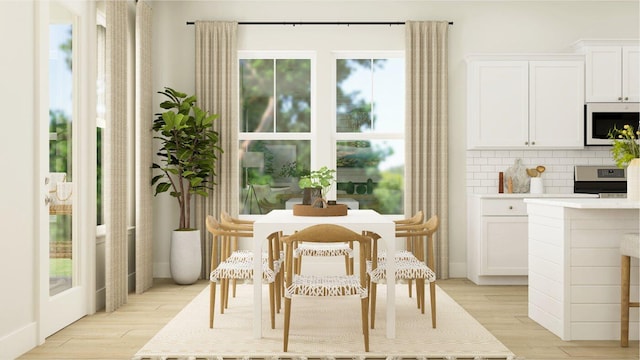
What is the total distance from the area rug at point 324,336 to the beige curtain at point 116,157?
2.16 feet

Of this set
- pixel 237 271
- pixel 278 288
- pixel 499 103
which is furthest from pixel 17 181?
pixel 499 103

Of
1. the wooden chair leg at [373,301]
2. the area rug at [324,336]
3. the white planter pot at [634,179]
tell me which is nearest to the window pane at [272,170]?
the area rug at [324,336]

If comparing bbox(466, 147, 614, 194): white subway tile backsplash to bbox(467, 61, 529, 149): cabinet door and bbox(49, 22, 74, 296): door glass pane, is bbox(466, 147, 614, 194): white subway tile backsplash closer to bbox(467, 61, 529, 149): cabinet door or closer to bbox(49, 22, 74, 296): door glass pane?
bbox(467, 61, 529, 149): cabinet door

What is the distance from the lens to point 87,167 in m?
4.23

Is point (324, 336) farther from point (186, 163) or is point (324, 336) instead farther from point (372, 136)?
point (372, 136)

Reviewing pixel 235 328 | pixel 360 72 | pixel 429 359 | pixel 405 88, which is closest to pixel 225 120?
pixel 360 72

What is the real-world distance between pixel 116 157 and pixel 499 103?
12.5 ft

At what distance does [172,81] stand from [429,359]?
416cm

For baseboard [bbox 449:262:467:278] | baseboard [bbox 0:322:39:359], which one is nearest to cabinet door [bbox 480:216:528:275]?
baseboard [bbox 449:262:467:278]

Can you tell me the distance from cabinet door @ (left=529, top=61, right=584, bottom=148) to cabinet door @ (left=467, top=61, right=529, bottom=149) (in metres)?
0.08

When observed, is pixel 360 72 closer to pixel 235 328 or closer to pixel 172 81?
pixel 172 81

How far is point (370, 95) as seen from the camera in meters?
6.07

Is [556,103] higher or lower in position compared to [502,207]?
higher

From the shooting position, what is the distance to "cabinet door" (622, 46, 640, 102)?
18.1 ft
